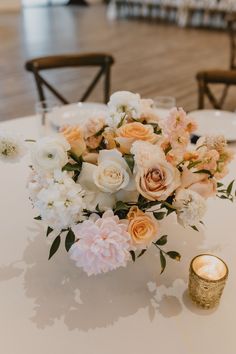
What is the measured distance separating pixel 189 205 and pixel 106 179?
0.56ft

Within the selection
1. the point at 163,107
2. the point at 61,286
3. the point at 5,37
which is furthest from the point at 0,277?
the point at 5,37

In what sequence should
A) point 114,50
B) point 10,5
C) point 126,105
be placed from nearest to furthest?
point 126,105
point 114,50
point 10,5

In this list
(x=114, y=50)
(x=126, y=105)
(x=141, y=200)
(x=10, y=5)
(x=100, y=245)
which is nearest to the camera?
(x=100, y=245)

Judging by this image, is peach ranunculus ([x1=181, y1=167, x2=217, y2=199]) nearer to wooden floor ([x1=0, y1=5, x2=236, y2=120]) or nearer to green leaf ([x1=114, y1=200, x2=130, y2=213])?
green leaf ([x1=114, y1=200, x2=130, y2=213])

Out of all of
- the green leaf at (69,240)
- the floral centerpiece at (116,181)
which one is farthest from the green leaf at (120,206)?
the green leaf at (69,240)

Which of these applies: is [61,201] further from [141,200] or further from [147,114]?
[147,114]

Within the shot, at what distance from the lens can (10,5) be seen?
9.86 meters

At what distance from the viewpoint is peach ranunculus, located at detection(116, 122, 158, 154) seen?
833 mm

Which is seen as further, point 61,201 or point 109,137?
point 109,137

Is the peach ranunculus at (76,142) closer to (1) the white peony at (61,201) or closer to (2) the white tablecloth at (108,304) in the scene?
(1) the white peony at (61,201)

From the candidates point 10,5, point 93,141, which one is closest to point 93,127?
point 93,141

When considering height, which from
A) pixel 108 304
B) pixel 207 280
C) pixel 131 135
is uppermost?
pixel 131 135

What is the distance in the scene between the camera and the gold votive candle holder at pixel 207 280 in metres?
0.80

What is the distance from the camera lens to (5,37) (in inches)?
278
